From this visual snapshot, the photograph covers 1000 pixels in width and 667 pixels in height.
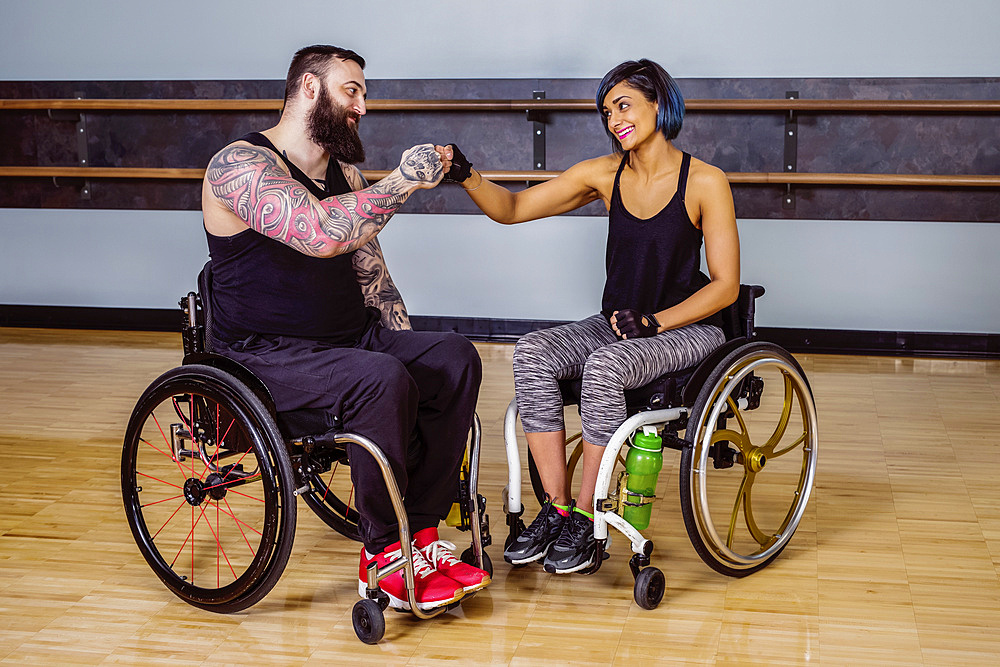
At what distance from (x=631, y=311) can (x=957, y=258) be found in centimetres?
267

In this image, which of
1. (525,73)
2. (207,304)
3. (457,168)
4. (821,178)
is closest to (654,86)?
(457,168)

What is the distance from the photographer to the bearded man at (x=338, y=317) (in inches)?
73.5

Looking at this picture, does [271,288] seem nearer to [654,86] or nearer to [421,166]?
[421,166]

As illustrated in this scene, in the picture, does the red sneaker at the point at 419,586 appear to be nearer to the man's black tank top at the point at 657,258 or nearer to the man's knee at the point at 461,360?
→ the man's knee at the point at 461,360

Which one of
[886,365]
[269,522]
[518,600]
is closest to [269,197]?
[269,522]

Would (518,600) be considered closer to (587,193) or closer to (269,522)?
(269,522)

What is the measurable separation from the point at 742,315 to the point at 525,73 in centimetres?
247

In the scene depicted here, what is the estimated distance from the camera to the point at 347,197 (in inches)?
76.8

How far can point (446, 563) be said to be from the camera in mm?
2020

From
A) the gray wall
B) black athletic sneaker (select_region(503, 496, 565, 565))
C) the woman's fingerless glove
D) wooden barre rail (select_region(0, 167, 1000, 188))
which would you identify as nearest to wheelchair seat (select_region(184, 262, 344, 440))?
black athletic sneaker (select_region(503, 496, 565, 565))

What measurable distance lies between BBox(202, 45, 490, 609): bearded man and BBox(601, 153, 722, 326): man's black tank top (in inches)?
17.6

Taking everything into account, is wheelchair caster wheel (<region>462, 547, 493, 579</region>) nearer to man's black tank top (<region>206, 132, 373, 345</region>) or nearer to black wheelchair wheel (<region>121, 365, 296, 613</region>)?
black wheelchair wheel (<region>121, 365, 296, 613</region>)

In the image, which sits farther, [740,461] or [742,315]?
[742,315]

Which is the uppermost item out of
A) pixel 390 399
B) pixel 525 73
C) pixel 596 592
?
pixel 525 73
